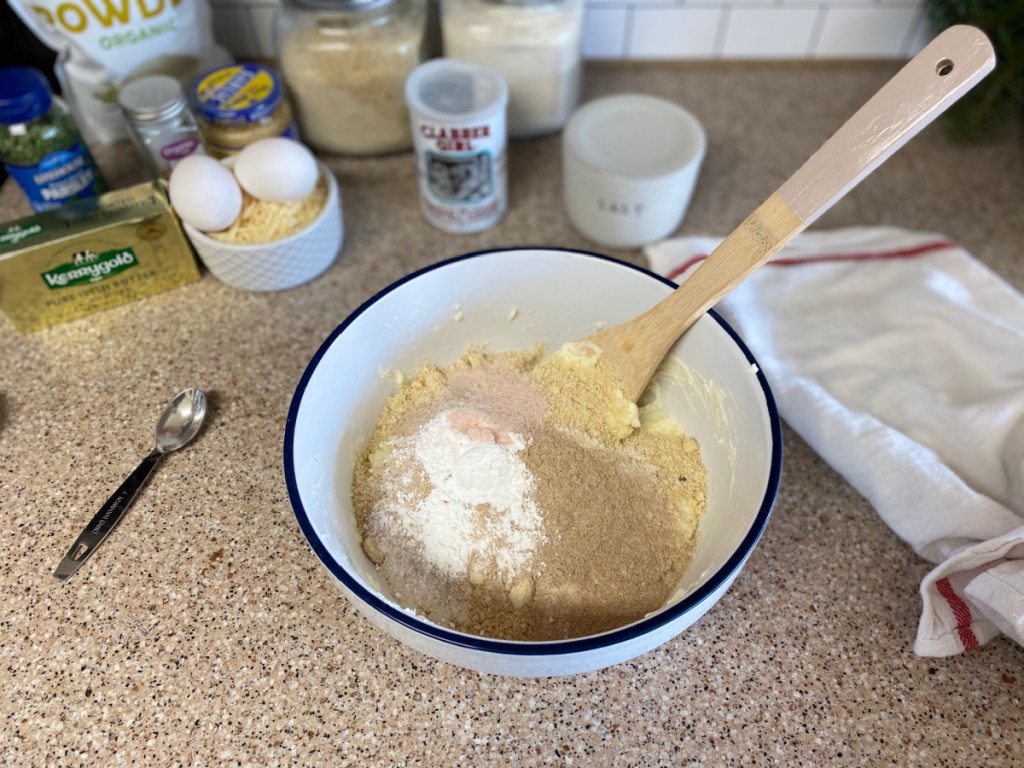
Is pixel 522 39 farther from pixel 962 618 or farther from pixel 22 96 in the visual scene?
pixel 962 618

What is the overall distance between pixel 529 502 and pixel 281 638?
0.78 feet

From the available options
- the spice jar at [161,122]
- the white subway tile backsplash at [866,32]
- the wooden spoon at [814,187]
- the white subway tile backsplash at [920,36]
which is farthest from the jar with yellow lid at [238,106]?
the white subway tile backsplash at [920,36]

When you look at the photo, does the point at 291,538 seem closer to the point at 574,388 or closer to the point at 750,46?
the point at 574,388

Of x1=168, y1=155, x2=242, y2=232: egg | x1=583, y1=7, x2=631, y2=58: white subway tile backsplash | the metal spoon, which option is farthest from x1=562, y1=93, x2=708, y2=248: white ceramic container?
the metal spoon

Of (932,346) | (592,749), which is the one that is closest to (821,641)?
(592,749)

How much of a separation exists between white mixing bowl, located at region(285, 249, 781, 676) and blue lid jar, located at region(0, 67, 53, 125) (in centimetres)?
44

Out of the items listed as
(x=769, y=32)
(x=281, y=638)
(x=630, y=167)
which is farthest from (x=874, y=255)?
(x=281, y=638)

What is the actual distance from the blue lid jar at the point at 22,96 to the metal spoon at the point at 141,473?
0.34m

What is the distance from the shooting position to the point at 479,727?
60 centimetres

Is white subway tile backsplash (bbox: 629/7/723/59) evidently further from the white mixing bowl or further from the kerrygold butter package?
the kerrygold butter package

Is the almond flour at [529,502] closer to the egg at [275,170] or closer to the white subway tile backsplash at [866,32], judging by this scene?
the egg at [275,170]

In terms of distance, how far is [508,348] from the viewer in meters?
0.83

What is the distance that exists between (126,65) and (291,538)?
665 mm

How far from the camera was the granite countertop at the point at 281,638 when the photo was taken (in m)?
0.59
